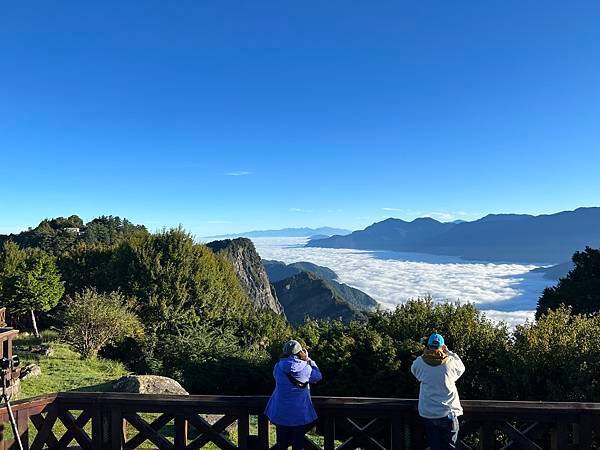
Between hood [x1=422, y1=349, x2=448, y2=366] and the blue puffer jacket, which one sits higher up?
hood [x1=422, y1=349, x2=448, y2=366]

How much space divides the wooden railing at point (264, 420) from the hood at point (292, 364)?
0.48 metres

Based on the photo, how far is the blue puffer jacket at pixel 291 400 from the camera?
15.6ft

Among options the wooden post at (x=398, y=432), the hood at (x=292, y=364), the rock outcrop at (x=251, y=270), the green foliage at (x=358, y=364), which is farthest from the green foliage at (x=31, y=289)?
the rock outcrop at (x=251, y=270)

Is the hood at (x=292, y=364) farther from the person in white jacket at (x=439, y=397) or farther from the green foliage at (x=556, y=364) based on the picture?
the green foliage at (x=556, y=364)

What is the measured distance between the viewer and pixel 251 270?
442 feet

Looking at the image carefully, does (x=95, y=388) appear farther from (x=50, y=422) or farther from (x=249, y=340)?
(x=249, y=340)

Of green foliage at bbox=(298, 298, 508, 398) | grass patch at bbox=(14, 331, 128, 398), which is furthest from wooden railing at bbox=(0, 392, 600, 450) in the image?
green foliage at bbox=(298, 298, 508, 398)

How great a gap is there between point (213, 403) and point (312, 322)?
1466cm

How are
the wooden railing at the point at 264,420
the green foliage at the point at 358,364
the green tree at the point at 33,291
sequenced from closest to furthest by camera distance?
the wooden railing at the point at 264,420
the green foliage at the point at 358,364
the green tree at the point at 33,291

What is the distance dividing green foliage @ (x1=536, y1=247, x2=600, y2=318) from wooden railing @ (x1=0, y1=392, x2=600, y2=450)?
85.2 feet

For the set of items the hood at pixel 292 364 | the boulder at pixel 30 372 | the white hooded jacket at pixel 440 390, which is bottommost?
the boulder at pixel 30 372

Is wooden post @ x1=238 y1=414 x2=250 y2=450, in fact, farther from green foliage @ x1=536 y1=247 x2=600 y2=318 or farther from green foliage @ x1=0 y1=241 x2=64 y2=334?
green foliage @ x1=536 y1=247 x2=600 y2=318

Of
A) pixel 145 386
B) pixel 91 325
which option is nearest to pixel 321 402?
pixel 145 386

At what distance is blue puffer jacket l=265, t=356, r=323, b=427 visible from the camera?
15.6ft
